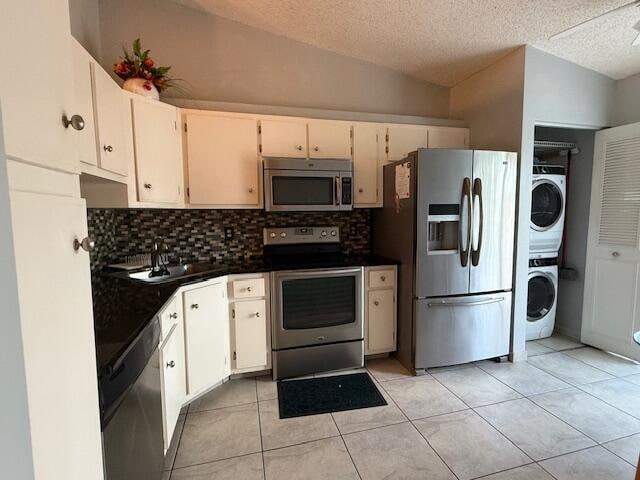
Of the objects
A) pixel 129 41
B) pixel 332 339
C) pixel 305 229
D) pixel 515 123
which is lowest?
pixel 332 339

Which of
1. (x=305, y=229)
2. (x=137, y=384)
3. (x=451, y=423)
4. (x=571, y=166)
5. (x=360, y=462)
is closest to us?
(x=137, y=384)

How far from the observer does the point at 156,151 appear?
2137 millimetres

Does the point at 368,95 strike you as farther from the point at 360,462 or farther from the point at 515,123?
the point at 360,462

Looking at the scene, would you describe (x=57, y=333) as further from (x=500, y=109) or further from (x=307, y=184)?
(x=500, y=109)

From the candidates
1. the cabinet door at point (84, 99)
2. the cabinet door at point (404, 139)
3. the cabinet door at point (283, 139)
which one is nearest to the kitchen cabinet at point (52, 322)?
the cabinet door at point (84, 99)

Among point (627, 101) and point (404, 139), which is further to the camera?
point (404, 139)

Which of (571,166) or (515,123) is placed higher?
(515,123)

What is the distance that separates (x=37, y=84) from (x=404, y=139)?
2794mm

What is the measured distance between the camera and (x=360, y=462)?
167 centimetres

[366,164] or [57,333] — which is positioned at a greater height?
[366,164]

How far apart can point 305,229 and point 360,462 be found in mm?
1830

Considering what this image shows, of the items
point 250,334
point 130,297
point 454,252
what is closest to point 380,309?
point 454,252

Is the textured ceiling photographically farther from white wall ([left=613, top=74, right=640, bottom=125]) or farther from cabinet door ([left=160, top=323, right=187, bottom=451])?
cabinet door ([left=160, top=323, right=187, bottom=451])

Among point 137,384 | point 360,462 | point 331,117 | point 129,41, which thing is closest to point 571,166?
point 331,117
